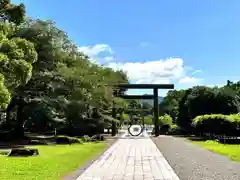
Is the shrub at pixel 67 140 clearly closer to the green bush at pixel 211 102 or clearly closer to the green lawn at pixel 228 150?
the green lawn at pixel 228 150

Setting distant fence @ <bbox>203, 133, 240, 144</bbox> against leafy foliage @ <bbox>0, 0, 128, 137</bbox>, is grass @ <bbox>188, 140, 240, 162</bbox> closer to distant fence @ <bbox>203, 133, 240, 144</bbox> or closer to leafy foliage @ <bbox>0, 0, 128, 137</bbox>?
distant fence @ <bbox>203, 133, 240, 144</bbox>

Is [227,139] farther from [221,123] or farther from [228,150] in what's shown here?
[228,150]

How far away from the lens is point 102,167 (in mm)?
14375

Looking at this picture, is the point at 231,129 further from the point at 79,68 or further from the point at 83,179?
the point at 83,179

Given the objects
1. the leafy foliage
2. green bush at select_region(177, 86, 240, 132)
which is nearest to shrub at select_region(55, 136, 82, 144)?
the leafy foliage

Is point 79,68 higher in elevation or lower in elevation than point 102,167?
higher

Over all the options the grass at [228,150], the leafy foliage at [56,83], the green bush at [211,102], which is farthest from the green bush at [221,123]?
the leafy foliage at [56,83]

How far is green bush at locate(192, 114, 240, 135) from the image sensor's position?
3766 cm

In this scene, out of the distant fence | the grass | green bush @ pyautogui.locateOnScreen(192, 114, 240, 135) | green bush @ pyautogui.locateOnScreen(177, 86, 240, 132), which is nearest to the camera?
the grass

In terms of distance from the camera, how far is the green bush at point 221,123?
37.7m

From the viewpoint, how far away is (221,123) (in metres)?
38.5

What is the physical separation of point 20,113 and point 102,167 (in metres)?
25.2

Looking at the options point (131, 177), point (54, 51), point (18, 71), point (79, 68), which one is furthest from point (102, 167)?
point (79, 68)

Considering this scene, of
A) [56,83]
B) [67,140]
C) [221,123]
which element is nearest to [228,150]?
[67,140]
